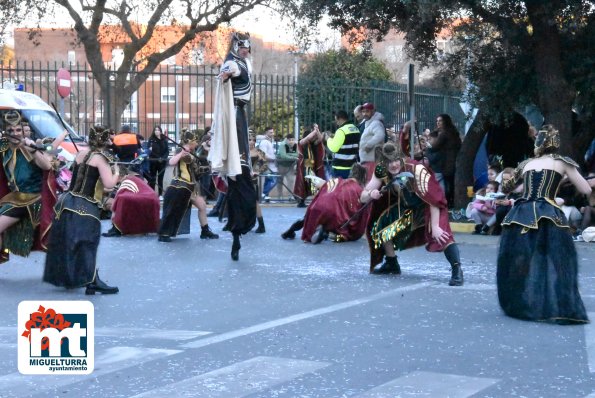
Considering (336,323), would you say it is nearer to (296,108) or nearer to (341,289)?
(341,289)

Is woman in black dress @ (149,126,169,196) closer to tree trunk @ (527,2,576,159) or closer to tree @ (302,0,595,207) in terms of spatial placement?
tree @ (302,0,595,207)

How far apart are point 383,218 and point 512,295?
267 centimetres

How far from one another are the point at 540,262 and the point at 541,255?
2.4 inches

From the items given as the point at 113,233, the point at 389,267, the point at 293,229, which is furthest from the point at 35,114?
the point at 389,267

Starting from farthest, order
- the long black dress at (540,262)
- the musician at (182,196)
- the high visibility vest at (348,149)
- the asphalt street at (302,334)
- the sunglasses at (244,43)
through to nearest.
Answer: the high visibility vest at (348,149)
the musician at (182,196)
the sunglasses at (244,43)
the long black dress at (540,262)
the asphalt street at (302,334)

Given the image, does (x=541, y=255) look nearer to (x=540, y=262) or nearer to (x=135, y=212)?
(x=540, y=262)

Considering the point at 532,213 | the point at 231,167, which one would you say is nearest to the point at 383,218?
the point at 231,167

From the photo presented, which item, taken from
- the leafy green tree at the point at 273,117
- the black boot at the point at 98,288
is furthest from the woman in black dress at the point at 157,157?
the black boot at the point at 98,288

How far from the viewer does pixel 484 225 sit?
17578 millimetres

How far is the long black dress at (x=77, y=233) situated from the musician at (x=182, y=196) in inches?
202

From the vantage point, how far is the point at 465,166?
20.2m

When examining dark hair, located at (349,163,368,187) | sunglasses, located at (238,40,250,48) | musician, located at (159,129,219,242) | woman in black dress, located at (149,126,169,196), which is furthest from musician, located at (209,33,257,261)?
woman in black dress, located at (149,126,169,196)

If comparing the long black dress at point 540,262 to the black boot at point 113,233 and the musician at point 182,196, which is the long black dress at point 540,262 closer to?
the musician at point 182,196

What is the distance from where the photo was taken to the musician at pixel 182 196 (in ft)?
53.1
